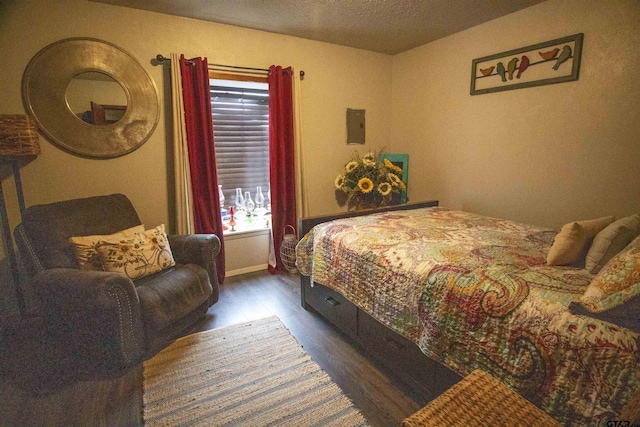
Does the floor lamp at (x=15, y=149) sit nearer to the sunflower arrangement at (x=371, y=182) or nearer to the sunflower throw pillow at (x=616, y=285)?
the sunflower arrangement at (x=371, y=182)

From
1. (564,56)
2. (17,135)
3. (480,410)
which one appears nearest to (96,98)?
(17,135)

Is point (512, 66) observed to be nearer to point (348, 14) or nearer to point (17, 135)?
point (348, 14)

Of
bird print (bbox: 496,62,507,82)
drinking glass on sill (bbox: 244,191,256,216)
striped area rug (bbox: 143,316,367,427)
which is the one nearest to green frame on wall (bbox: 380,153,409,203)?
bird print (bbox: 496,62,507,82)

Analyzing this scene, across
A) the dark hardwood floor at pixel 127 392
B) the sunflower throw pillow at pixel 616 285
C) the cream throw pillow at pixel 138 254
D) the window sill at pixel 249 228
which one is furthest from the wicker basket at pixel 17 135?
the sunflower throw pillow at pixel 616 285

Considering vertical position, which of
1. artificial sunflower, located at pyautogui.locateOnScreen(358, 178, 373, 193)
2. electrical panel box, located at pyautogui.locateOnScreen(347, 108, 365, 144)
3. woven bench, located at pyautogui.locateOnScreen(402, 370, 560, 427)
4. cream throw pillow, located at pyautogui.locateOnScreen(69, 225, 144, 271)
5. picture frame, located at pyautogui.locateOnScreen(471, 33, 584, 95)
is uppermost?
picture frame, located at pyautogui.locateOnScreen(471, 33, 584, 95)

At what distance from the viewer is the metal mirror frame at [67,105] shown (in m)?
2.30

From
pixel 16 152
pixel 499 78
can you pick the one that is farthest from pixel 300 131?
pixel 16 152

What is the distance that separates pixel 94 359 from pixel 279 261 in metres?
1.79

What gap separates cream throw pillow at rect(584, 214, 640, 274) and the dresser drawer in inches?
47.7

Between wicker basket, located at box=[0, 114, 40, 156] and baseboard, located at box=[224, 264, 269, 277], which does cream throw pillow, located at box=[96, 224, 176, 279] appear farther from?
baseboard, located at box=[224, 264, 269, 277]

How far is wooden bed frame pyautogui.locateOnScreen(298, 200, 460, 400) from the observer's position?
154cm

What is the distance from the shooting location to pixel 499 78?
111 inches

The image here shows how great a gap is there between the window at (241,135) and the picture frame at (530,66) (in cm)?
208

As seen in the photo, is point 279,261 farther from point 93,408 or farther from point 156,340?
point 93,408
